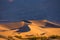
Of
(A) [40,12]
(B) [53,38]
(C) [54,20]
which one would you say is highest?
(A) [40,12]

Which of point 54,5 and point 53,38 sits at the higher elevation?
point 54,5

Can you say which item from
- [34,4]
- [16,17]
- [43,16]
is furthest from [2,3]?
[43,16]

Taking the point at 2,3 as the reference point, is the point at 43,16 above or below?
below

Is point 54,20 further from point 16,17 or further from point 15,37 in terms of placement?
point 15,37

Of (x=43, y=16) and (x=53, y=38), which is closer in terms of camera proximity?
(x=53, y=38)

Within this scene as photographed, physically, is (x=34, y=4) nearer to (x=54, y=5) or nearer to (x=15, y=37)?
(x=54, y=5)

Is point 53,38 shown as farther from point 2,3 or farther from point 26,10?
point 2,3

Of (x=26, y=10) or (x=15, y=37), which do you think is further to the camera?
(x=26, y=10)

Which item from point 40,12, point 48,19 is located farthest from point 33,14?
point 48,19
